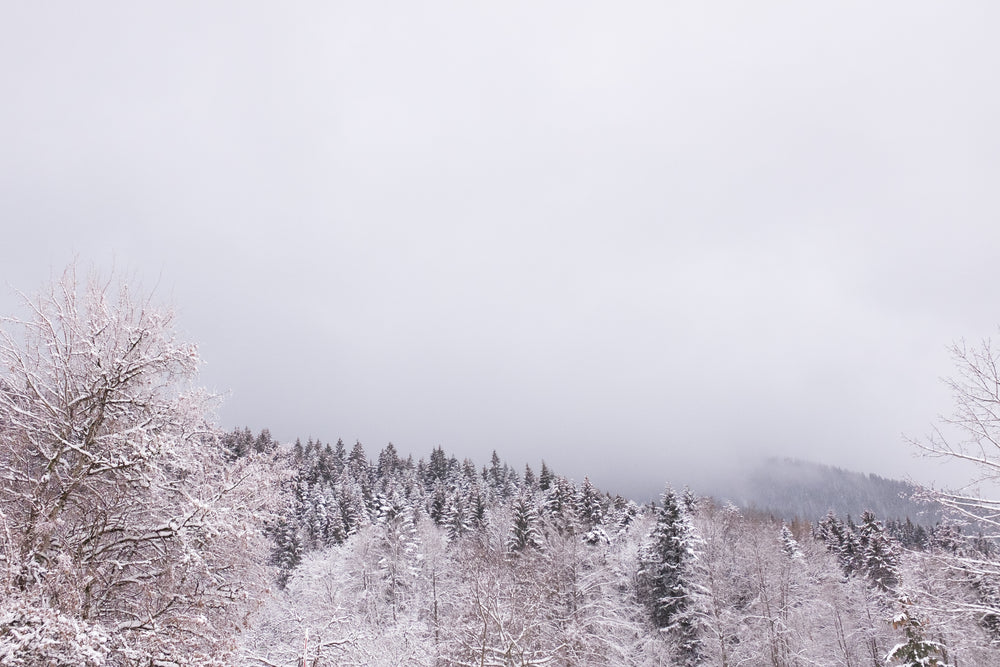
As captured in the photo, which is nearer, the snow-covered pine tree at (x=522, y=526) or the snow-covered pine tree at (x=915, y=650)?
the snow-covered pine tree at (x=915, y=650)

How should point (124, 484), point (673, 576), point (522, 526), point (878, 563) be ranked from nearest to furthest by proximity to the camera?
point (124, 484) < point (673, 576) < point (878, 563) < point (522, 526)

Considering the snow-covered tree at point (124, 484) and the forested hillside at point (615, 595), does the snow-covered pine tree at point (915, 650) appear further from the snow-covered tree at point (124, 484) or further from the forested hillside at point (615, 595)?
the snow-covered tree at point (124, 484)

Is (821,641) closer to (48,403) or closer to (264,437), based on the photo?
(48,403)

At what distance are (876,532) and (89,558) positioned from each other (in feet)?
193

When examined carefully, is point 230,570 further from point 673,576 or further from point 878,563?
point 878,563

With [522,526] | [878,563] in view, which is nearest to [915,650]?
[522,526]

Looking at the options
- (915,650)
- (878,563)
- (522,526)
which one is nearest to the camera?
(915,650)

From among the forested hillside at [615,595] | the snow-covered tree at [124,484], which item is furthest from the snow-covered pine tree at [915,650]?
the snow-covered tree at [124,484]

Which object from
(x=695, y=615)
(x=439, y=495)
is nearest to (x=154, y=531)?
(x=695, y=615)

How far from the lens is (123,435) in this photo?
9281 mm

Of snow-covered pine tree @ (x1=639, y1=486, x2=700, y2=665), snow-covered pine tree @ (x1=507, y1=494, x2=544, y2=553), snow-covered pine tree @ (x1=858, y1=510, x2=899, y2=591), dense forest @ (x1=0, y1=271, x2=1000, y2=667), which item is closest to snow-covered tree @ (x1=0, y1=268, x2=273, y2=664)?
dense forest @ (x1=0, y1=271, x2=1000, y2=667)

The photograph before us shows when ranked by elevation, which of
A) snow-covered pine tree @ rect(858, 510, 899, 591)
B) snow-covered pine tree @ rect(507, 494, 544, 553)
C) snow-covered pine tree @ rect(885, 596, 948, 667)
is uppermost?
snow-covered pine tree @ rect(507, 494, 544, 553)

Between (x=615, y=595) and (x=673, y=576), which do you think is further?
(x=615, y=595)

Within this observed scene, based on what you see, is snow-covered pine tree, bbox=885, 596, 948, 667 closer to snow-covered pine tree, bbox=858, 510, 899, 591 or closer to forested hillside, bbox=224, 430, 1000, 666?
forested hillside, bbox=224, 430, 1000, 666
